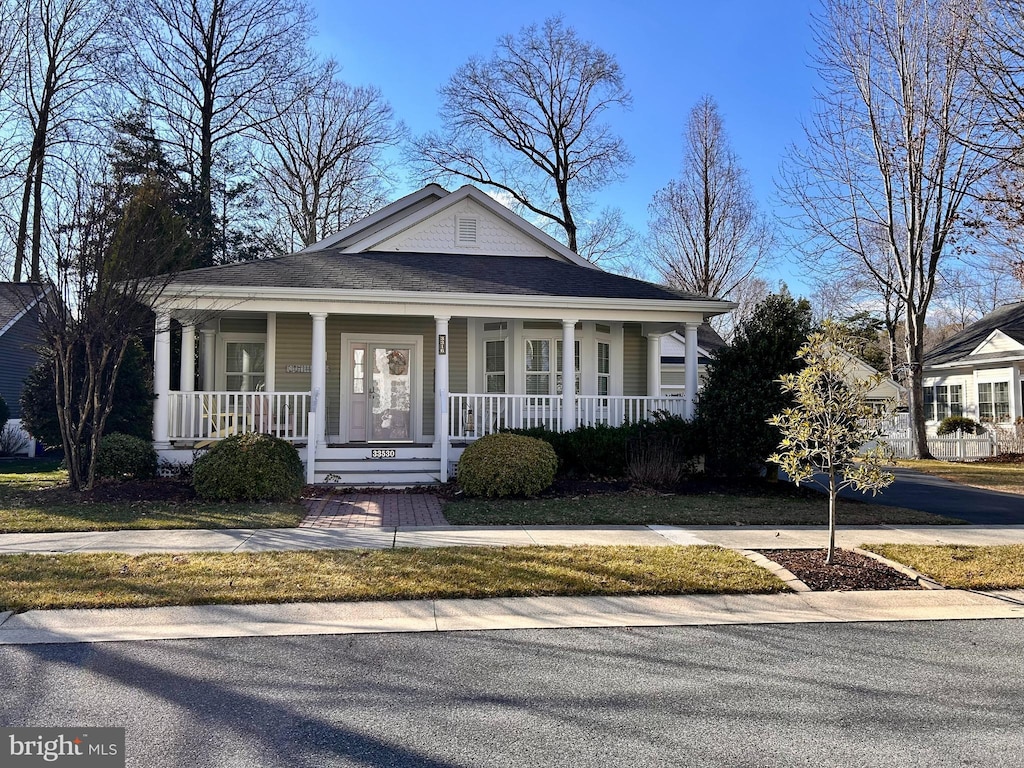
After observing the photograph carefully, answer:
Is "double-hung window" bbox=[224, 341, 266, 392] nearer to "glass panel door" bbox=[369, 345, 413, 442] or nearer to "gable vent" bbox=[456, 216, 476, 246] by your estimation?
"glass panel door" bbox=[369, 345, 413, 442]

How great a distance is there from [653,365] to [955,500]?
629 cm

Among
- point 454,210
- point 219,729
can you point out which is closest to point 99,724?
point 219,729

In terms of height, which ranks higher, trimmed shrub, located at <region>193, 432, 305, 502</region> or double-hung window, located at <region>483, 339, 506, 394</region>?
double-hung window, located at <region>483, 339, 506, 394</region>

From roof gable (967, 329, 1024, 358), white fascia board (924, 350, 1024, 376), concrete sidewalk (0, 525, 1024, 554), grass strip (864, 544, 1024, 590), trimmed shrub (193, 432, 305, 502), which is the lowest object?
grass strip (864, 544, 1024, 590)

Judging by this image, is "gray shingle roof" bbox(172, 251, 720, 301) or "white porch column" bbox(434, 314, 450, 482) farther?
"gray shingle roof" bbox(172, 251, 720, 301)

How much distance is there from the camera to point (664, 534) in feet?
27.0

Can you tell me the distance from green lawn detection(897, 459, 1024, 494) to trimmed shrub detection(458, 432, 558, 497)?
27.2 feet

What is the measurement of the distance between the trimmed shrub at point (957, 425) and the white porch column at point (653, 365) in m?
14.3

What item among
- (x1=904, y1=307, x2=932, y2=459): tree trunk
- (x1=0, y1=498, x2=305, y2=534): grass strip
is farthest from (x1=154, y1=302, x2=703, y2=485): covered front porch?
(x1=904, y1=307, x2=932, y2=459): tree trunk

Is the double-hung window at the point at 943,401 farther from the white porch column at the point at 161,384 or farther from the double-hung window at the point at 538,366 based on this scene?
the white porch column at the point at 161,384

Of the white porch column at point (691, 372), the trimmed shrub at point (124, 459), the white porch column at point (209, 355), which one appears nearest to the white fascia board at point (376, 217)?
the white porch column at point (209, 355)

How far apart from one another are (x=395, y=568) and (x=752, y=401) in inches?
284

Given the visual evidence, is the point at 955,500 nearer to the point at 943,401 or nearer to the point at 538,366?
the point at 538,366

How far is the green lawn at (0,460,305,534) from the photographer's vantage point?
27.2ft
